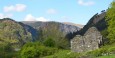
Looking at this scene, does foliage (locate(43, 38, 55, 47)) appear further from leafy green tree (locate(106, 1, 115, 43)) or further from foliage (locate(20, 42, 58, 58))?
leafy green tree (locate(106, 1, 115, 43))

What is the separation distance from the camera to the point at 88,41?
225 feet

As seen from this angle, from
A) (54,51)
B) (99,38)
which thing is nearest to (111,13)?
(99,38)

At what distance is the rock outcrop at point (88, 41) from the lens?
6744cm

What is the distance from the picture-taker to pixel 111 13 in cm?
7406

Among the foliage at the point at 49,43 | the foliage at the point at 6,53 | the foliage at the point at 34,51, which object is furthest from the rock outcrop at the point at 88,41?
the foliage at the point at 6,53

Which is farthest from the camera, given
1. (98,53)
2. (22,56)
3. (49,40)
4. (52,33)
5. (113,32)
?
(52,33)

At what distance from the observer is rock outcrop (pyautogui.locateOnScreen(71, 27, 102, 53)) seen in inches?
2655

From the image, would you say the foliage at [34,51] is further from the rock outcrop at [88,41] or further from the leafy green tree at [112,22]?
the leafy green tree at [112,22]

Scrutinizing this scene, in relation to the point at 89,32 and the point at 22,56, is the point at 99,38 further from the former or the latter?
the point at 22,56

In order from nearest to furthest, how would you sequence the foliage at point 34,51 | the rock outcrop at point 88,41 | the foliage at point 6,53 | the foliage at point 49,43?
the rock outcrop at point 88,41
the foliage at point 34,51
the foliage at point 49,43
the foliage at point 6,53

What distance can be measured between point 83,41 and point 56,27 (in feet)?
226

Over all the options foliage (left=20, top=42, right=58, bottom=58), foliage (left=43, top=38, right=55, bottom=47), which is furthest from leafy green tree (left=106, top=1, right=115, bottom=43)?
foliage (left=43, top=38, right=55, bottom=47)

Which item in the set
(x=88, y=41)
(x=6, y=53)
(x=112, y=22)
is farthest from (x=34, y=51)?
(x=6, y=53)

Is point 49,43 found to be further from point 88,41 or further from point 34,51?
point 88,41
